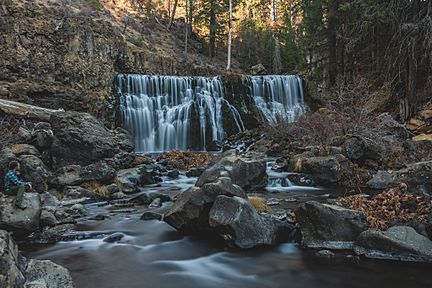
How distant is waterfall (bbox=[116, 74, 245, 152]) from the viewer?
73.7 feet

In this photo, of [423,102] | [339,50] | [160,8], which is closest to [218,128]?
[339,50]

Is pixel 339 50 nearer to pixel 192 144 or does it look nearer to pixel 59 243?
pixel 192 144

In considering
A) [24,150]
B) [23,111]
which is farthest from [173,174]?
[23,111]

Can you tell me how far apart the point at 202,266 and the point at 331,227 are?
7.99ft

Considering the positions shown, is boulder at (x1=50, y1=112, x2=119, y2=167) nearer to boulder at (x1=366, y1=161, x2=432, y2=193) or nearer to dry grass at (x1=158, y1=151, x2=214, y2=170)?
dry grass at (x1=158, y1=151, x2=214, y2=170)

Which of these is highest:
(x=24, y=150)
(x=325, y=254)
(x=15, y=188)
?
(x=24, y=150)

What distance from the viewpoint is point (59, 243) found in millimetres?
7672

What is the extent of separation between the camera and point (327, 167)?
12.9 m

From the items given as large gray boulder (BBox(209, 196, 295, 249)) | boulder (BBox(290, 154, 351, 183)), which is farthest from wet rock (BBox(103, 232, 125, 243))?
boulder (BBox(290, 154, 351, 183))

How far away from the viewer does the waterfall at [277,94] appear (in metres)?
27.0

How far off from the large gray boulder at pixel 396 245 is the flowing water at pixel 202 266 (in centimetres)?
17

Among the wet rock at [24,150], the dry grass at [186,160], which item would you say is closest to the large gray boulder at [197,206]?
the wet rock at [24,150]

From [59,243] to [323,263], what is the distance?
5.06 m

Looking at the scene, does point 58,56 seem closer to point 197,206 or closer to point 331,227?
point 197,206
